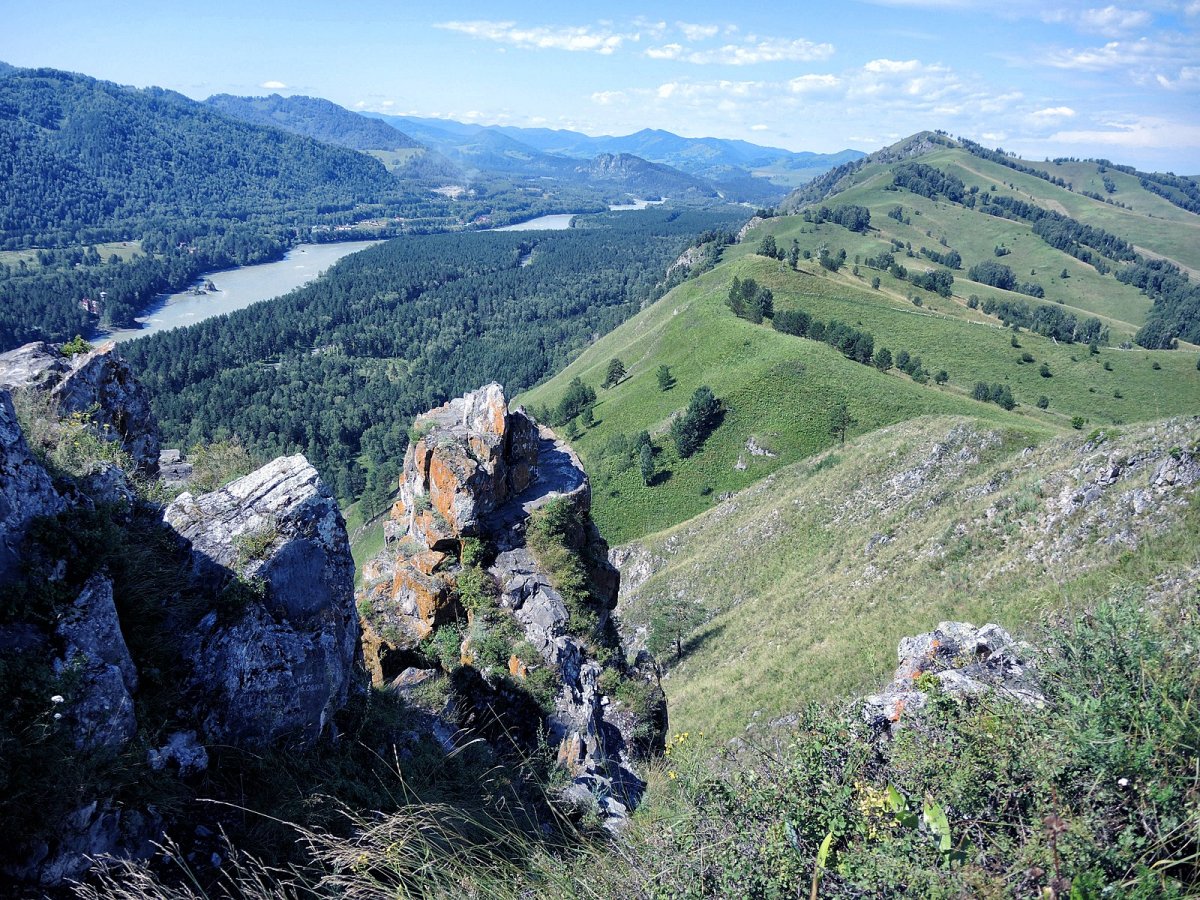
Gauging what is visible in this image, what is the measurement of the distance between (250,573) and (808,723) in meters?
7.57

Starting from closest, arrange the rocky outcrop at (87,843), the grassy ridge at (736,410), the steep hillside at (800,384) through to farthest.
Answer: the rocky outcrop at (87,843), the grassy ridge at (736,410), the steep hillside at (800,384)

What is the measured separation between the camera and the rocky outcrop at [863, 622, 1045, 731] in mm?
6293

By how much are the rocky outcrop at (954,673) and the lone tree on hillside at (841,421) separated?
5057 centimetres

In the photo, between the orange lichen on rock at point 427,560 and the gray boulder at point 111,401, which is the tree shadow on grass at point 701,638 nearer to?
the orange lichen on rock at point 427,560

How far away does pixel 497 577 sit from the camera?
657 inches

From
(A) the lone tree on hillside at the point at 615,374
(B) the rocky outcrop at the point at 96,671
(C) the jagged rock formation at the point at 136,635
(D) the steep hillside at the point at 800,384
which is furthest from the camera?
(A) the lone tree on hillside at the point at 615,374

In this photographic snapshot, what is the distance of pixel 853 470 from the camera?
145 ft

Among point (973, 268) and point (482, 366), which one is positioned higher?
point (973, 268)

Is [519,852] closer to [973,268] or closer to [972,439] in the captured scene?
[972,439]

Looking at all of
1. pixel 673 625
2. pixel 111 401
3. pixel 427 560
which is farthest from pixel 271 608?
pixel 673 625

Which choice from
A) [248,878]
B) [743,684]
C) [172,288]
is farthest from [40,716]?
[172,288]

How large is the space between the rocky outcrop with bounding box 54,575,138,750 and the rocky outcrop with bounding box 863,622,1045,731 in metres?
8.04

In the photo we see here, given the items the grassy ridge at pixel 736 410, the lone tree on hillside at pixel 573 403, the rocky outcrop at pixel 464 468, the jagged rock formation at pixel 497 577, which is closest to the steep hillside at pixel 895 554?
the jagged rock formation at pixel 497 577

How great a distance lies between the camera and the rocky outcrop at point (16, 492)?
6320 millimetres
